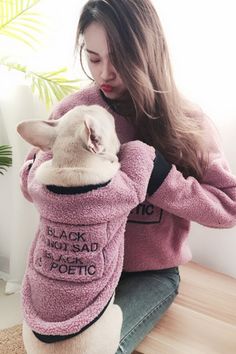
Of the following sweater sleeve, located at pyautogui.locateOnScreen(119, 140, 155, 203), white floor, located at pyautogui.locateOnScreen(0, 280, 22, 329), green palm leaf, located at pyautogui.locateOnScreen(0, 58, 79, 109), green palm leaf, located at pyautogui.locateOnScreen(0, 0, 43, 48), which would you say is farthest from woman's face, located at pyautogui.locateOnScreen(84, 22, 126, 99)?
white floor, located at pyautogui.locateOnScreen(0, 280, 22, 329)

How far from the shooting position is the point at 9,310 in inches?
69.4

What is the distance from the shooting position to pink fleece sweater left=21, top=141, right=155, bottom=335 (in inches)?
33.4

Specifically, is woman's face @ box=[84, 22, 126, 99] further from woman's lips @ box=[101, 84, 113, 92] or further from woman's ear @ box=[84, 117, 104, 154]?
woman's ear @ box=[84, 117, 104, 154]

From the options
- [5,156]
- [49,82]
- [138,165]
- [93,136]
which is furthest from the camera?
[5,156]

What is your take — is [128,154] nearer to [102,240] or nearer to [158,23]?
[102,240]

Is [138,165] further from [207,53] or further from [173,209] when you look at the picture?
[207,53]

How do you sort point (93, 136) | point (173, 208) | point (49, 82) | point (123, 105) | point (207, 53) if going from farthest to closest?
point (49, 82), point (207, 53), point (123, 105), point (173, 208), point (93, 136)

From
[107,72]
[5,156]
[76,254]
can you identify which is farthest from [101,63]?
[5,156]

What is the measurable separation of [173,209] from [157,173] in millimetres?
105

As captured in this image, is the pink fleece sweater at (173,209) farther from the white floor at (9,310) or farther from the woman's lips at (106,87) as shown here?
the white floor at (9,310)

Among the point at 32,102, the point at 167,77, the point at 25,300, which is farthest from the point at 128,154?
the point at 32,102

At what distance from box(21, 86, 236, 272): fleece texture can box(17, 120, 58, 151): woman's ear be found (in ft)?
0.85

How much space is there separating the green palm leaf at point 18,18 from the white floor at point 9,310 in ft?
3.34

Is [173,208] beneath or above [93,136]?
beneath
